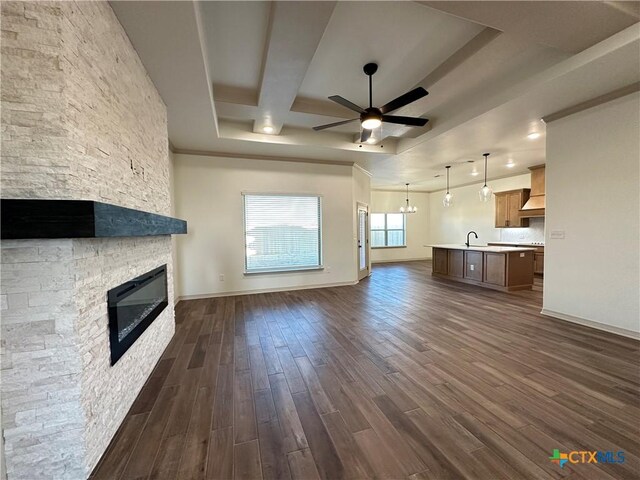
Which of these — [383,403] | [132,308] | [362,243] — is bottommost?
[383,403]

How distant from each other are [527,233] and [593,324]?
208 inches

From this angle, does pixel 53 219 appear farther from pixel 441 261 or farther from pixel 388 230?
pixel 388 230

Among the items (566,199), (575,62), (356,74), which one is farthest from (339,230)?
(575,62)

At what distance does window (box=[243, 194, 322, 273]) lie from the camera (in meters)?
5.44

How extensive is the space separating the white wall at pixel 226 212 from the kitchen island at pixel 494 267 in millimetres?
3457

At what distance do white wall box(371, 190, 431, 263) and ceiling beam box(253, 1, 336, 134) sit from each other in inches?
279

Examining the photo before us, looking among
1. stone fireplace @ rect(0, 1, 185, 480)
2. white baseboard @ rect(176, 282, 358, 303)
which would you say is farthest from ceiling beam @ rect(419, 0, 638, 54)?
white baseboard @ rect(176, 282, 358, 303)

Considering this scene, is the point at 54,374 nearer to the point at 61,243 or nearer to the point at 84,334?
the point at 84,334

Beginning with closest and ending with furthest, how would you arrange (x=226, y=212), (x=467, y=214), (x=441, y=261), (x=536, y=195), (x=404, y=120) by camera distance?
(x=404, y=120) < (x=226, y=212) < (x=536, y=195) < (x=441, y=261) < (x=467, y=214)

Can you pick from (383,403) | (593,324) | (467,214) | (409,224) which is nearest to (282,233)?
(383,403)

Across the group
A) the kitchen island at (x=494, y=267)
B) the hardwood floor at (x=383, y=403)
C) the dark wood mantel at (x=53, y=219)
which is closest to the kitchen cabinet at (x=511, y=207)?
the kitchen island at (x=494, y=267)

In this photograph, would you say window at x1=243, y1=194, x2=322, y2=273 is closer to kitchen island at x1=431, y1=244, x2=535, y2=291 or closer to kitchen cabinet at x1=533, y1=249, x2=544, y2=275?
kitchen island at x1=431, y1=244, x2=535, y2=291

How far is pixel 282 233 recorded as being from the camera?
18.6 ft

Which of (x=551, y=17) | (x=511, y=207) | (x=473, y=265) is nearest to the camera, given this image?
(x=551, y=17)
